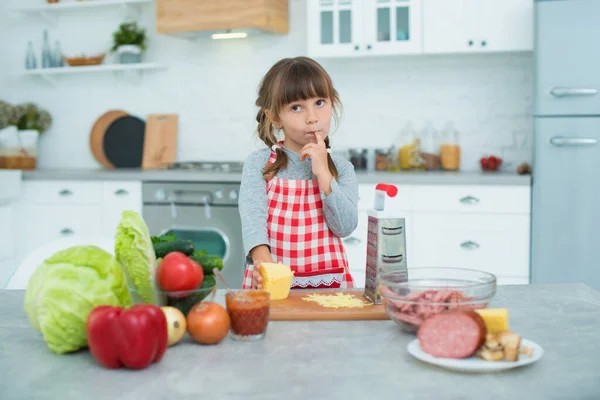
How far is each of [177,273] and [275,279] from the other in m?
0.36

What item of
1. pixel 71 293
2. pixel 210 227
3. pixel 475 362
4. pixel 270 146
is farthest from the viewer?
pixel 210 227

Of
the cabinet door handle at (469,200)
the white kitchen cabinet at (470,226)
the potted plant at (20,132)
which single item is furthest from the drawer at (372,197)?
the potted plant at (20,132)

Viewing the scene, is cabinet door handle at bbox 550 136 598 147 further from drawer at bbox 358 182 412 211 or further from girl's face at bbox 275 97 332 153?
girl's face at bbox 275 97 332 153

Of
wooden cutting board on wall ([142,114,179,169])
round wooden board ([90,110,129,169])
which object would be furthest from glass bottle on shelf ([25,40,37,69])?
wooden cutting board on wall ([142,114,179,169])

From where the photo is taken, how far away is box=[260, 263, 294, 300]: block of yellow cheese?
5.28ft

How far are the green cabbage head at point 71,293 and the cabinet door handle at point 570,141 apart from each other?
2.66 meters

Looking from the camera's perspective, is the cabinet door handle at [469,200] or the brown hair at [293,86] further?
the cabinet door handle at [469,200]

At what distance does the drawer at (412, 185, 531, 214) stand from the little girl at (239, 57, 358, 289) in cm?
162

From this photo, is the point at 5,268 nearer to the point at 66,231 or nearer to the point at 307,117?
the point at 66,231

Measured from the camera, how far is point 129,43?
4.63 metres

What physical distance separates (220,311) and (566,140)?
2.59m

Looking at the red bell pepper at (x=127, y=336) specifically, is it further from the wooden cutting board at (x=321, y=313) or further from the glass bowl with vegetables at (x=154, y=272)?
the wooden cutting board at (x=321, y=313)

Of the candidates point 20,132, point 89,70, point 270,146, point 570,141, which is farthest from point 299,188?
point 89,70

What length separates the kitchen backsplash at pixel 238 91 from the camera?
13.6 feet
